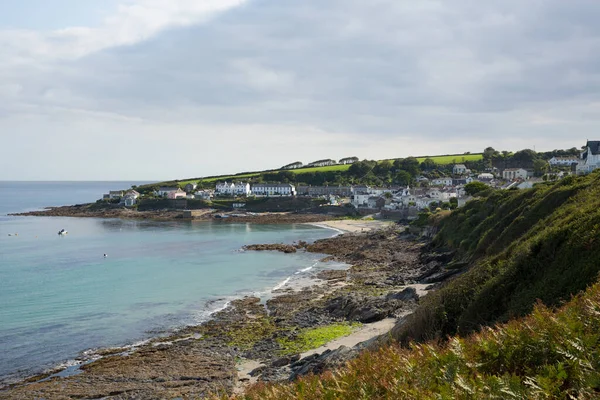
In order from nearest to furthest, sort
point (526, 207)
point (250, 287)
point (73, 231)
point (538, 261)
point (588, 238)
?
1. point (588, 238)
2. point (538, 261)
3. point (526, 207)
4. point (250, 287)
5. point (73, 231)

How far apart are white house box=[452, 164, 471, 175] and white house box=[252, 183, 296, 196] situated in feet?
159

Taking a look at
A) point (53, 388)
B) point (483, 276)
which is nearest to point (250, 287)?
point (53, 388)

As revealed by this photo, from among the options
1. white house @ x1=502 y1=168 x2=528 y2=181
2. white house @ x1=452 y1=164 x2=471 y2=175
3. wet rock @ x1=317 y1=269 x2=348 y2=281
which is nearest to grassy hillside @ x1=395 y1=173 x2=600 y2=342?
wet rock @ x1=317 y1=269 x2=348 y2=281

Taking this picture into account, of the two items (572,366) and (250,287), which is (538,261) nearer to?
(572,366)

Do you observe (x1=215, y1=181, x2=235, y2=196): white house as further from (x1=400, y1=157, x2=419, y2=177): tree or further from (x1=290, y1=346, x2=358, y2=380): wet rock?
(x1=290, y1=346, x2=358, y2=380): wet rock

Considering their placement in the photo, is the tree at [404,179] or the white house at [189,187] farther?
the white house at [189,187]

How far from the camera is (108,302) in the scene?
30.8 m

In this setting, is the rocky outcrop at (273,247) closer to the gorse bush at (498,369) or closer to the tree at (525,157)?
the gorse bush at (498,369)

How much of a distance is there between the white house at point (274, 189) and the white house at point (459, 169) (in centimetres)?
4851

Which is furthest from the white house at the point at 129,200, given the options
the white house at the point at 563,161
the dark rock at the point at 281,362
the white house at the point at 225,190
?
the white house at the point at 563,161

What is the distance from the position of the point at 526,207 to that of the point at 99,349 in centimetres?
2612

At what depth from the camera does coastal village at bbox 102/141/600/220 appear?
8831cm

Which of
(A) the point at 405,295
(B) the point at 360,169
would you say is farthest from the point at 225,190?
(A) the point at 405,295

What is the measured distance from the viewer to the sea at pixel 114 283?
75.8 ft
